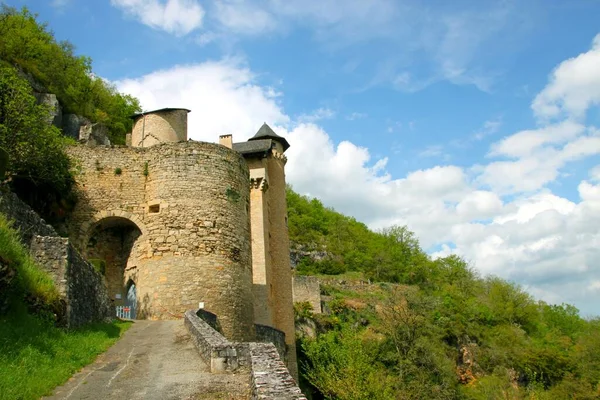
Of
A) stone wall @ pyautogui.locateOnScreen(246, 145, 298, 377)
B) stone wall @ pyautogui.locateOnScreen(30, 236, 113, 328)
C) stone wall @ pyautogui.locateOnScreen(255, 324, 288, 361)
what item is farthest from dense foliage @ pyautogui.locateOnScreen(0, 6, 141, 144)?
stone wall @ pyautogui.locateOnScreen(30, 236, 113, 328)

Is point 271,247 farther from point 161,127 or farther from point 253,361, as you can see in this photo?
point 253,361

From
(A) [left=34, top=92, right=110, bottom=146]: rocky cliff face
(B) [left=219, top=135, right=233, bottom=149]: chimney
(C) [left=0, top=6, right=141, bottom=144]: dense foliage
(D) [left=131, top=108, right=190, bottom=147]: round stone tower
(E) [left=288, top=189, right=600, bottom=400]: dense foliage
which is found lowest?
(E) [left=288, top=189, right=600, bottom=400]: dense foliage

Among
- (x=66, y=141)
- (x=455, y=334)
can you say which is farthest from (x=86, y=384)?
(x=455, y=334)

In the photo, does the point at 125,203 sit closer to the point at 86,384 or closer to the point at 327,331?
the point at 86,384

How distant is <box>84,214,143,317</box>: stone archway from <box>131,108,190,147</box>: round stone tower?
433 cm

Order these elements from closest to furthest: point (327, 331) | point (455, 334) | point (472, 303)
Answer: point (327, 331)
point (455, 334)
point (472, 303)

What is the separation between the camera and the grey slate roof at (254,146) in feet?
88.9

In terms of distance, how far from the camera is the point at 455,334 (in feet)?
156

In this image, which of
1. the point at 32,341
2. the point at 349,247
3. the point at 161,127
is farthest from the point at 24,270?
the point at 349,247

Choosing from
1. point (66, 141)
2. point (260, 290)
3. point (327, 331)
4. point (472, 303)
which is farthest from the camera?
point (472, 303)

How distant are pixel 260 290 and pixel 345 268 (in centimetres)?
4466

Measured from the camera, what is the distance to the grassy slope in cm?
723

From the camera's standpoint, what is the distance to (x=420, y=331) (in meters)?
33.2

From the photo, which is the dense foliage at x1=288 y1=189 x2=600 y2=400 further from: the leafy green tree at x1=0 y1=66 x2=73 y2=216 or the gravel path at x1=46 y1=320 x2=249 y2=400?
the gravel path at x1=46 y1=320 x2=249 y2=400
